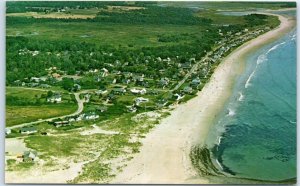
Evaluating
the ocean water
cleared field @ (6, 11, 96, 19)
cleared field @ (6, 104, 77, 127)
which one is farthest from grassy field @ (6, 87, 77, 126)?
the ocean water

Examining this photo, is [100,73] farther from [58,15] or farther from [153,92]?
[58,15]

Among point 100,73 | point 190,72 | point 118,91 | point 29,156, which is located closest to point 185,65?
point 190,72

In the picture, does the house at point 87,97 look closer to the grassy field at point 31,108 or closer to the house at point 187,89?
the grassy field at point 31,108

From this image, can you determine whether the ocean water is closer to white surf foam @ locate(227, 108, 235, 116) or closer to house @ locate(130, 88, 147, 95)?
white surf foam @ locate(227, 108, 235, 116)

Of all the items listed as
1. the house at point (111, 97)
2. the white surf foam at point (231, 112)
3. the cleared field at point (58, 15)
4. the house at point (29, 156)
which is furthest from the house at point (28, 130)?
the white surf foam at point (231, 112)

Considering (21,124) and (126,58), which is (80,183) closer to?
→ (21,124)
